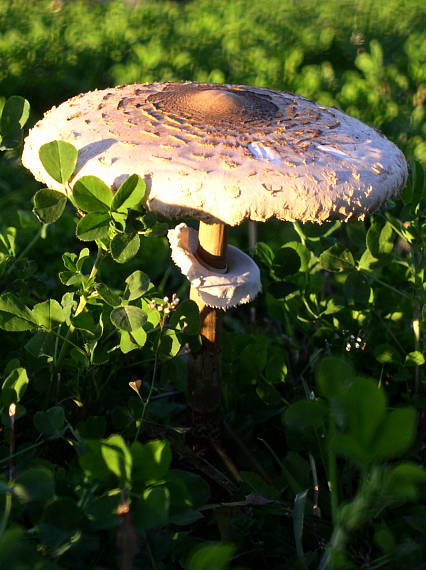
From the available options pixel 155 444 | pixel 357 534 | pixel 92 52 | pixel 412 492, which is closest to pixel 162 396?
pixel 357 534

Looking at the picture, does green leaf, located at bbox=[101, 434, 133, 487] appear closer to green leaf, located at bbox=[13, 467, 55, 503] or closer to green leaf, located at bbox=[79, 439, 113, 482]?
green leaf, located at bbox=[79, 439, 113, 482]

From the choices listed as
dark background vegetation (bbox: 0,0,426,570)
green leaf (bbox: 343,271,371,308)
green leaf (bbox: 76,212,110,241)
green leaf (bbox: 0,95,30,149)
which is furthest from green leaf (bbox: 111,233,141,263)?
green leaf (bbox: 343,271,371,308)

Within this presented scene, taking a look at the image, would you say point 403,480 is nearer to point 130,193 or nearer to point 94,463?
point 94,463

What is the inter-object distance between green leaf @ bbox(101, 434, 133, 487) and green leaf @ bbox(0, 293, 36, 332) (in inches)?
23.4

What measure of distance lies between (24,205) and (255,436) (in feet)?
6.33

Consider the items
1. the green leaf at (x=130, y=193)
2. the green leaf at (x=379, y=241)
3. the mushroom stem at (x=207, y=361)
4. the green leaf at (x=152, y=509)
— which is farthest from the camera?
the green leaf at (x=379, y=241)

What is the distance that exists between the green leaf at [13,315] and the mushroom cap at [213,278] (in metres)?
0.43

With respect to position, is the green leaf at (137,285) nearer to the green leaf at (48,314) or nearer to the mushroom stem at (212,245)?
the green leaf at (48,314)

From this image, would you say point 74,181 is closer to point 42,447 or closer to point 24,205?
point 42,447

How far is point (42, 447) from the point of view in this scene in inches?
72.1

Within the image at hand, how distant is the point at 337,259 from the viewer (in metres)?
2.10

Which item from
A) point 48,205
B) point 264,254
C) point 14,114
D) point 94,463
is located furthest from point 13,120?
point 94,463

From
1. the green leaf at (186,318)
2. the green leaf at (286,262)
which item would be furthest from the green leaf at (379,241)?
the green leaf at (186,318)

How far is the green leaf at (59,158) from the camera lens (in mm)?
1534
